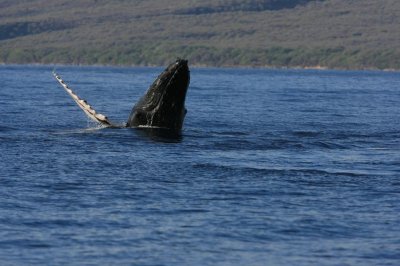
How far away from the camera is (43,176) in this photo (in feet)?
74.7

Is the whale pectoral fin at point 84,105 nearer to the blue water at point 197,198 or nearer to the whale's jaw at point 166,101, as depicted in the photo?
the blue water at point 197,198

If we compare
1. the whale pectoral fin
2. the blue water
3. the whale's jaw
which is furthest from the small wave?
the whale pectoral fin

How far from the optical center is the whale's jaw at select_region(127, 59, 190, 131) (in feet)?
92.6

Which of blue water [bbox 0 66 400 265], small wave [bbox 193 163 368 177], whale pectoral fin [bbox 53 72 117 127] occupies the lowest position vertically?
blue water [bbox 0 66 400 265]

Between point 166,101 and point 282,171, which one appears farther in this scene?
point 166,101

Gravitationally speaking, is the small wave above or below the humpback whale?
below

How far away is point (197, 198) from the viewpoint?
20422 mm

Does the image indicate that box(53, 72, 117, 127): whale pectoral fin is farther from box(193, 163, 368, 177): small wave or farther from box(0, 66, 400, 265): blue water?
box(193, 163, 368, 177): small wave

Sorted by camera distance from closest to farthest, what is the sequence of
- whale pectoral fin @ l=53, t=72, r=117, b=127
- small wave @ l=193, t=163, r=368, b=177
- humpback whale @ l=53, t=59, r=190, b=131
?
small wave @ l=193, t=163, r=368, b=177 < humpback whale @ l=53, t=59, r=190, b=131 < whale pectoral fin @ l=53, t=72, r=117, b=127

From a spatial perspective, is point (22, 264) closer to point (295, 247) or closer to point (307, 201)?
point (295, 247)

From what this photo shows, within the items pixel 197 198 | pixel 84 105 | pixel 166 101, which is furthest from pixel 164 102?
pixel 197 198

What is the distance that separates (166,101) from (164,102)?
12cm

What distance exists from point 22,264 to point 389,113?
3622 cm

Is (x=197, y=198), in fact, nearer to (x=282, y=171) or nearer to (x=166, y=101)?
(x=282, y=171)
